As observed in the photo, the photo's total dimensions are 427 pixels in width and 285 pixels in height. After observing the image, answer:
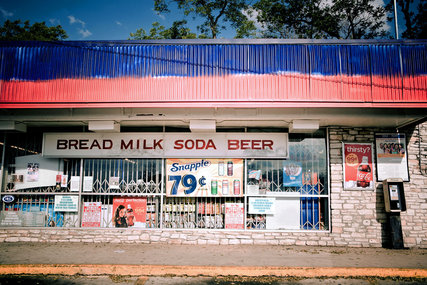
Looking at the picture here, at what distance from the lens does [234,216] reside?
27.3 feet

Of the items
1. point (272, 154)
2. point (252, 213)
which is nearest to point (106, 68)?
point (272, 154)

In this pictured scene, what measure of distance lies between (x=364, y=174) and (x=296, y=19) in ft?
Answer: 54.7

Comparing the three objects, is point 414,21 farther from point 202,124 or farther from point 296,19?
point 202,124

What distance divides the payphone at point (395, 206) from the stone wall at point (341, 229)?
25cm

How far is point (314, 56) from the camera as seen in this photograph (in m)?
7.62

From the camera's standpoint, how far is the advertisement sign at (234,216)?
8297 mm

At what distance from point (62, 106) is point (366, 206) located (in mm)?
8288

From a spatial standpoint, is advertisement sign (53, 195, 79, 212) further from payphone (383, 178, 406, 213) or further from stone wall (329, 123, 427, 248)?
payphone (383, 178, 406, 213)

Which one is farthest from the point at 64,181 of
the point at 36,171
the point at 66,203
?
the point at 36,171

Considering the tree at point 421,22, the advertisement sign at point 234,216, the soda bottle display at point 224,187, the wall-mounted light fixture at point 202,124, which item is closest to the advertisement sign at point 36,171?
the wall-mounted light fixture at point 202,124

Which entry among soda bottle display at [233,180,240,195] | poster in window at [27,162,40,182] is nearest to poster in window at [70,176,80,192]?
poster in window at [27,162,40,182]

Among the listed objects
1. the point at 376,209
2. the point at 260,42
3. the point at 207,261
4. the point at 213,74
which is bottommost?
the point at 207,261

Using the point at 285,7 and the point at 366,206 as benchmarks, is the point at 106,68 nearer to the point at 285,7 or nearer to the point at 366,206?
the point at 366,206

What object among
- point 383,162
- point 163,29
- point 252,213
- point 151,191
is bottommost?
point 252,213
